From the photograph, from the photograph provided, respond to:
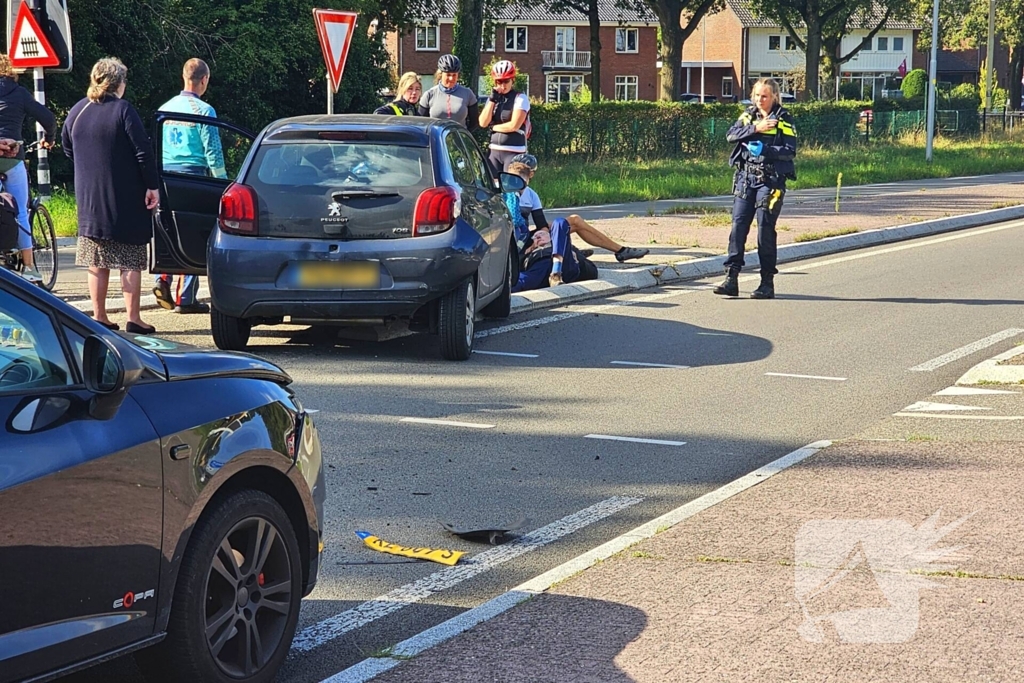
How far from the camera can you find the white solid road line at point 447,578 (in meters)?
4.81

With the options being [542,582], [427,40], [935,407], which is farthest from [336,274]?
[427,40]

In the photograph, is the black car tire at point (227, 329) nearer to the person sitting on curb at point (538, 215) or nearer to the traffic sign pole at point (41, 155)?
the person sitting on curb at point (538, 215)

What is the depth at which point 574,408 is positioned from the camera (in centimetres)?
873

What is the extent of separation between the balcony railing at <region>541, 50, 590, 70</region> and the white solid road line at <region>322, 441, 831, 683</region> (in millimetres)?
90844

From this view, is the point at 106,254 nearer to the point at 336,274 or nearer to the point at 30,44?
the point at 336,274

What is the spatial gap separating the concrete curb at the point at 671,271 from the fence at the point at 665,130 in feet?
51.5

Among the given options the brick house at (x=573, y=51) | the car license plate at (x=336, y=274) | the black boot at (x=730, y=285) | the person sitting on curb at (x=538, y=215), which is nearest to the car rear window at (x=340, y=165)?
the car license plate at (x=336, y=274)

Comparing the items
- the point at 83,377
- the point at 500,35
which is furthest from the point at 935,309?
the point at 500,35

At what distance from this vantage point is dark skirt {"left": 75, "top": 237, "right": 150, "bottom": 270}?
33.6ft

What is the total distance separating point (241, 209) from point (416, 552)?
15.0 feet

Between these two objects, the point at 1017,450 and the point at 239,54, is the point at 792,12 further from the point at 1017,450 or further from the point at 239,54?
the point at 1017,450

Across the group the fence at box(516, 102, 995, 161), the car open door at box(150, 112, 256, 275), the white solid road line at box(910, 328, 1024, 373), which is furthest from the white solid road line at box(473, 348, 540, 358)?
the fence at box(516, 102, 995, 161)

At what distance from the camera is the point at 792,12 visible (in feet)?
214

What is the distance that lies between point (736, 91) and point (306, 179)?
332ft
